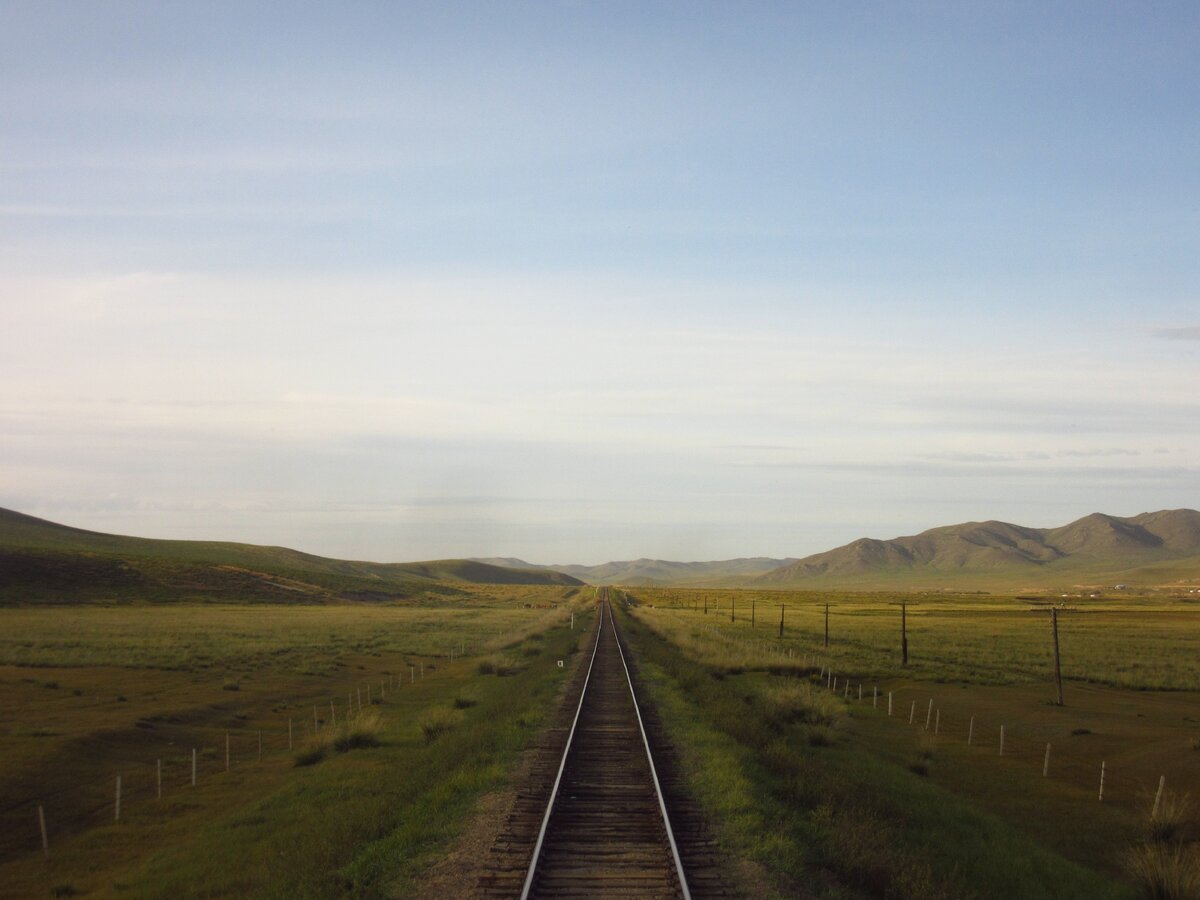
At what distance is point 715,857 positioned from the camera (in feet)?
35.5

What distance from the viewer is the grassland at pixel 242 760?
13.1 metres

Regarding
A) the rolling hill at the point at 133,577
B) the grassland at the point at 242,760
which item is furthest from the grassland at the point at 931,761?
the rolling hill at the point at 133,577

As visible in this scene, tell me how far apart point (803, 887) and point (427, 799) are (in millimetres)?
6794

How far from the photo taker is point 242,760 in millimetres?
23609

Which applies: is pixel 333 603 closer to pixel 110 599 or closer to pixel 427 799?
pixel 110 599

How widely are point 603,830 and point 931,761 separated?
13472mm

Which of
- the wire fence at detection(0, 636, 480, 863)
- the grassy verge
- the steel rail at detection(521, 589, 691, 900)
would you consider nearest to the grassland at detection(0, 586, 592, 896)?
the wire fence at detection(0, 636, 480, 863)

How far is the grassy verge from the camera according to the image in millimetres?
10695

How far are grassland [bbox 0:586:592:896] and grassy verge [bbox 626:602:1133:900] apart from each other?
409 centimetres

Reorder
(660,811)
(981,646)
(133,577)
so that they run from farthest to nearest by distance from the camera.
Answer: (133,577), (981,646), (660,811)

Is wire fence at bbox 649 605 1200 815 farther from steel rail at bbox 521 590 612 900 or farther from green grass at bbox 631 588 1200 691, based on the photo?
steel rail at bbox 521 590 612 900

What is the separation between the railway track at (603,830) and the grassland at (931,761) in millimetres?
695

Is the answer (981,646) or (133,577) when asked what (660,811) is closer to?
(981,646)

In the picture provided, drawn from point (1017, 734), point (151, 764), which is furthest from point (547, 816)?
point (1017, 734)
